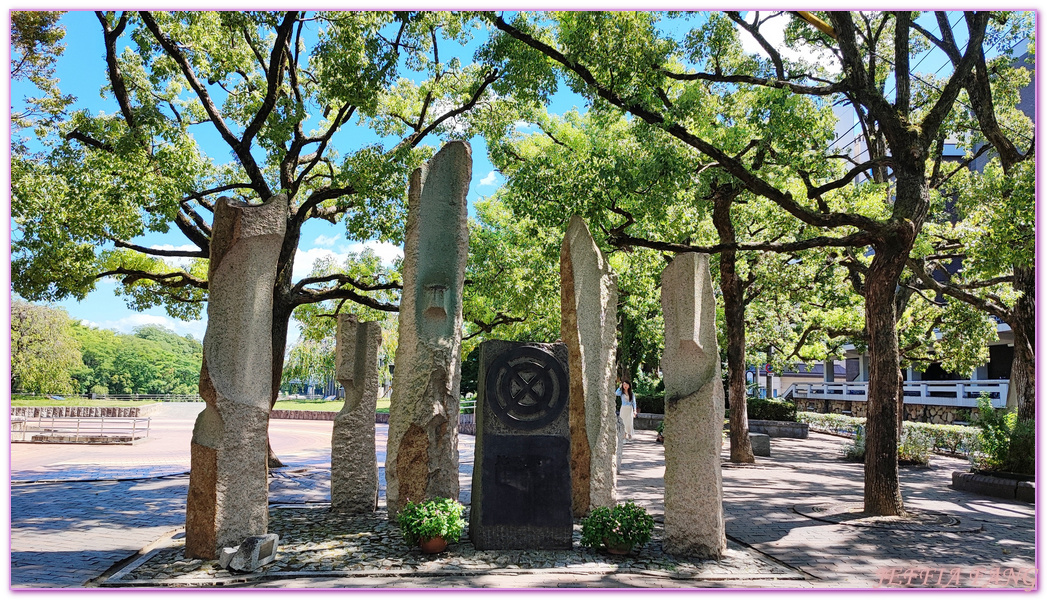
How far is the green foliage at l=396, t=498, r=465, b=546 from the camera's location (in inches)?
255

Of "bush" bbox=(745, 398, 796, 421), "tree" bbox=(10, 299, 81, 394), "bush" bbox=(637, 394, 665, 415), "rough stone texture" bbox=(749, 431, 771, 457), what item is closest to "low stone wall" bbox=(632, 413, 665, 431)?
"bush" bbox=(637, 394, 665, 415)

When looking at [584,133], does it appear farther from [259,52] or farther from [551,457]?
[551,457]

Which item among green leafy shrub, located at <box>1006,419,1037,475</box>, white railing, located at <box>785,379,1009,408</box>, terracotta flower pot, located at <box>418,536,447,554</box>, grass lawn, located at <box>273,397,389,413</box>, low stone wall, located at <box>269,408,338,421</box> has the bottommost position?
grass lawn, located at <box>273,397,389,413</box>

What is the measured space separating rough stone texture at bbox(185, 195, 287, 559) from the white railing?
17470 millimetres

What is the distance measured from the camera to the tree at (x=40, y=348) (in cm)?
3144

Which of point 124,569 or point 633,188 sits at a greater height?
point 633,188

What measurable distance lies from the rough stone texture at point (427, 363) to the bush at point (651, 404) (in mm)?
21101

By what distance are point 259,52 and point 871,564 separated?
12533mm

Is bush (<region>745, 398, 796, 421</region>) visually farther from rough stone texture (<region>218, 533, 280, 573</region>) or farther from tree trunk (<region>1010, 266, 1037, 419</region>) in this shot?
rough stone texture (<region>218, 533, 280, 573</region>)

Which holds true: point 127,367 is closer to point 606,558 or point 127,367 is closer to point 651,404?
point 651,404

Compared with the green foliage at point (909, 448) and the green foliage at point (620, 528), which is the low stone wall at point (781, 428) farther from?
the green foliage at point (620, 528)

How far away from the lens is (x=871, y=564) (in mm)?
6617

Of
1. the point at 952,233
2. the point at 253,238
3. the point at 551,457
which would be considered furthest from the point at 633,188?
the point at 952,233

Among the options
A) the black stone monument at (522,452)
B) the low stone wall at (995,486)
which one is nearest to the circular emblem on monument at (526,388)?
the black stone monument at (522,452)
